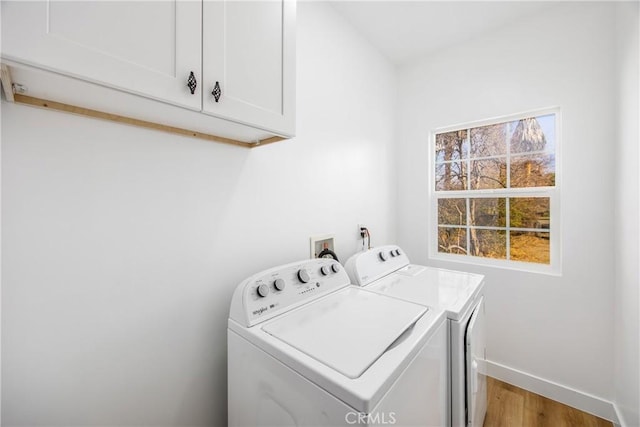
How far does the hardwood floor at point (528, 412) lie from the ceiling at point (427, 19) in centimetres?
284

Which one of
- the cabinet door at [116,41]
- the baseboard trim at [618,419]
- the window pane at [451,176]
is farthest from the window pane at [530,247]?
the cabinet door at [116,41]

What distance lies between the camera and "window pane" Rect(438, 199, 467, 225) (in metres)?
2.36

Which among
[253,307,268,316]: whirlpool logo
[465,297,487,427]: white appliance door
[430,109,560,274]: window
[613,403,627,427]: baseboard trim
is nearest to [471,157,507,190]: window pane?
[430,109,560,274]: window

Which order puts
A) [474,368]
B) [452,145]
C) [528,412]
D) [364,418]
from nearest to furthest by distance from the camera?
[364,418], [474,368], [528,412], [452,145]

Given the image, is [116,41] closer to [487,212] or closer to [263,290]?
[263,290]

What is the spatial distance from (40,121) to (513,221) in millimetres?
2780

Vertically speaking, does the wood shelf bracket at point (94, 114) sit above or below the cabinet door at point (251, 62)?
below

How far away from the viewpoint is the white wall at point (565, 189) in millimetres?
1731

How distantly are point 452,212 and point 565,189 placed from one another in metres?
0.78

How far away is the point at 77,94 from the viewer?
28.1 inches

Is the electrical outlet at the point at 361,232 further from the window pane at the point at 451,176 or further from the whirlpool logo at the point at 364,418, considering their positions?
the whirlpool logo at the point at 364,418

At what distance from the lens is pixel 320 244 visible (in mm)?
1706

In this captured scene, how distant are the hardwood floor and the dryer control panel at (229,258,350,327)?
1538 mm

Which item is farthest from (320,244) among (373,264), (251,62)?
(251,62)
